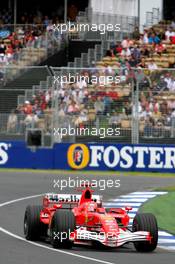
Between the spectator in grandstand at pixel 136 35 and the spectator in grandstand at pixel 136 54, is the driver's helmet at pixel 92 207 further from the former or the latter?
the spectator in grandstand at pixel 136 35

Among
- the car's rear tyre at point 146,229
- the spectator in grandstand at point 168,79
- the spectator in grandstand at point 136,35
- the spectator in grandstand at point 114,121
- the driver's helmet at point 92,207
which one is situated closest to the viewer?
the car's rear tyre at point 146,229

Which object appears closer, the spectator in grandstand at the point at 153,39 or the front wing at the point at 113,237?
the front wing at the point at 113,237

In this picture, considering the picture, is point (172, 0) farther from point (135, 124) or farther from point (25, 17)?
point (135, 124)

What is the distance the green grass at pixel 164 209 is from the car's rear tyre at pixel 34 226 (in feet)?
10.6

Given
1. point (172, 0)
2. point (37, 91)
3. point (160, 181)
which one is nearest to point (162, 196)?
point (160, 181)

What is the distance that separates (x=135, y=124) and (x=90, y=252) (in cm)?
1880

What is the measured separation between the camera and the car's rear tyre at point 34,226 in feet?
49.3

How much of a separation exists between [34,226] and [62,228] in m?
1.37

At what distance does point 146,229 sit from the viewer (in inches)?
554

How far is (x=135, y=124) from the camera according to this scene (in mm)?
32562

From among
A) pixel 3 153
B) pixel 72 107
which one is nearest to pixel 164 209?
pixel 72 107

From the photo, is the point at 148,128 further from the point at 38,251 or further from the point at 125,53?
the point at 38,251
